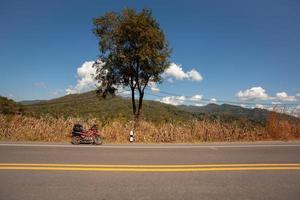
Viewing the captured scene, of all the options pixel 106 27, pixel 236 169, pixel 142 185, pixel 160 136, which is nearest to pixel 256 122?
pixel 160 136

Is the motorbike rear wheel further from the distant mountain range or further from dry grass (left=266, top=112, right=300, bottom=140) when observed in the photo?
dry grass (left=266, top=112, right=300, bottom=140)

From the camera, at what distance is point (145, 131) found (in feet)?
52.4

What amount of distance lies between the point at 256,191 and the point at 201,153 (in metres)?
A: 4.60

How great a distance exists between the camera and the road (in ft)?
18.0

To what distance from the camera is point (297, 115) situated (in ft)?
56.9

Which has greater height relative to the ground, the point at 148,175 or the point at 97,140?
the point at 97,140

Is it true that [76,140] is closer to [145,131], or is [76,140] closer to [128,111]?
[145,131]

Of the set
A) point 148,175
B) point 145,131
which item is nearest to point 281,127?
point 145,131

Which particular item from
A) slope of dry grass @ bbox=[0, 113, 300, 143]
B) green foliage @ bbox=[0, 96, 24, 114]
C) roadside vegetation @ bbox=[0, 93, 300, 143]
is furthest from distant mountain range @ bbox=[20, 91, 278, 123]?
green foliage @ bbox=[0, 96, 24, 114]

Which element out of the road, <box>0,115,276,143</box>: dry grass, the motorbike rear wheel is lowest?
the road

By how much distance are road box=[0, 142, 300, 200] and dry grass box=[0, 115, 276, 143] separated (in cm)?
530

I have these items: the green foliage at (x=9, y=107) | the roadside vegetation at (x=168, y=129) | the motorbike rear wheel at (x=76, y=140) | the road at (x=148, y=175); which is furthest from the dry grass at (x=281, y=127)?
the green foliage at (x=9, y=107)

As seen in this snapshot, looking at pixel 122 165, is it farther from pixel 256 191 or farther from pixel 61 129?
pixel 61 129

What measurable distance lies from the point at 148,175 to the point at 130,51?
61.2 feet
